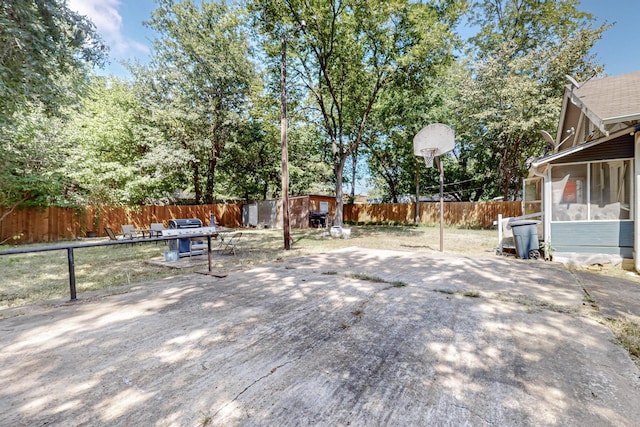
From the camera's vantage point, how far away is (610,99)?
704 centimetres

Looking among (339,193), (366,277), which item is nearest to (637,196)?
(366,277)

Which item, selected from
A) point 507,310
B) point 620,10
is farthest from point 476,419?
point 620,10

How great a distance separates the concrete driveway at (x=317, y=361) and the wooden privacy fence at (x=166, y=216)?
40.7ft

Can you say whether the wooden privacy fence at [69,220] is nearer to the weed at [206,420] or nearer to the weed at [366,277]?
the weed at [366,277]

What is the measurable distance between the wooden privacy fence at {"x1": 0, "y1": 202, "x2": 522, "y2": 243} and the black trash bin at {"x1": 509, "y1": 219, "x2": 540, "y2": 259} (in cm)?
1135

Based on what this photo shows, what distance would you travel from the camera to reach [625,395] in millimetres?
1776

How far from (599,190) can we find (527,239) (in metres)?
1.79

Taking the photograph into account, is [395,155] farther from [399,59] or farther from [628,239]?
[628,239]

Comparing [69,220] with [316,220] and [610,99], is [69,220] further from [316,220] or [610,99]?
[610,99]

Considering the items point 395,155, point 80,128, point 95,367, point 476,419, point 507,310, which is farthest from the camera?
point 395,155

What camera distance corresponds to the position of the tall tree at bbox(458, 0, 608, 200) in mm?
14539

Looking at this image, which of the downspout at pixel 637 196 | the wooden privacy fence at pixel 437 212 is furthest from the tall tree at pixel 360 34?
the wooden privacy fence at pixel 437 212

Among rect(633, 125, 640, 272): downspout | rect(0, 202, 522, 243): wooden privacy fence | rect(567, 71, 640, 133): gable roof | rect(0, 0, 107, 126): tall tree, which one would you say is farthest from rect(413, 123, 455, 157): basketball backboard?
rect(0, 202, 522, 243): wooden privacy fence

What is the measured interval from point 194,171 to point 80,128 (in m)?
6.22
